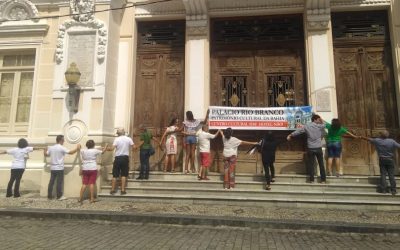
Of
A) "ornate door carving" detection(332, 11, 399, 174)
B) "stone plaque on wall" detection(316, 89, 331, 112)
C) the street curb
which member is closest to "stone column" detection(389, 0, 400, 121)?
"ornate door carving" detection(332, 11, 399, 174)

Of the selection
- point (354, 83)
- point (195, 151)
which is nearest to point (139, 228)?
point (195, 151)

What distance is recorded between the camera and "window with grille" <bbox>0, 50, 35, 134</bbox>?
1056 cm

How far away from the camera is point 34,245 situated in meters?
5.09

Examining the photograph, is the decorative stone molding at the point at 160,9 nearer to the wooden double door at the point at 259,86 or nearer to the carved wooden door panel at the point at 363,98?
the wooden double door at the point at 259,86

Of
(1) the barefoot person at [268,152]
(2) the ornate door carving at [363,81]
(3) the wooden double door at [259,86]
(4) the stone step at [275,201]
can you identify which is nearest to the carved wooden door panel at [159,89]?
(3) the wooden double door at [259,86]

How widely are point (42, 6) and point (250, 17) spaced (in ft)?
20.8

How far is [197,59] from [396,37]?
5.57 meters

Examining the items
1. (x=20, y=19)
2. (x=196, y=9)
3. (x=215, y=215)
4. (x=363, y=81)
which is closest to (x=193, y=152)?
(x=215, y=215)

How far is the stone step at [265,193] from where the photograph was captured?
7585 millimetres

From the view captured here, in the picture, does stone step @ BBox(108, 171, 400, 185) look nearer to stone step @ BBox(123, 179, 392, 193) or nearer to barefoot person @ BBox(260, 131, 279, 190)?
stone step @ BBox(123, 179, 392, 193)

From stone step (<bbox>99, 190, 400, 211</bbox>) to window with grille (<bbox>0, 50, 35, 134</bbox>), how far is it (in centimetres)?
457

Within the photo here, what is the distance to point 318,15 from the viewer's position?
9836mm

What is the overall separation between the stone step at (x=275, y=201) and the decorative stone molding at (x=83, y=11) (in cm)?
507

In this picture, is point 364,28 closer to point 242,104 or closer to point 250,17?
point 250,17
